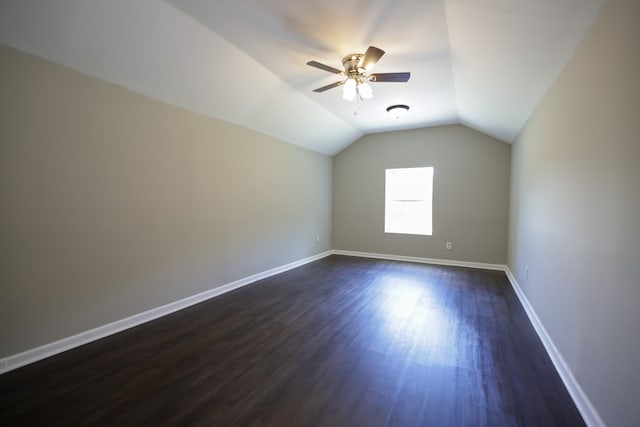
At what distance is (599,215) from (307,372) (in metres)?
2.06

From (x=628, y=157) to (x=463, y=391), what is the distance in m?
1.60

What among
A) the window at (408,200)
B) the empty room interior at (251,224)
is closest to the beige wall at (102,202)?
the empty room interior at (251,224)

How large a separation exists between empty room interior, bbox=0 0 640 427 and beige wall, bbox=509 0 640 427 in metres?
0.02

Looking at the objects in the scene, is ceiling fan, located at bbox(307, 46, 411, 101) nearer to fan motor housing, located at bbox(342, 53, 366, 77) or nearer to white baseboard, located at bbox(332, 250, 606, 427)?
fan motor housing, located at bbox(342, 53, 366, 77)

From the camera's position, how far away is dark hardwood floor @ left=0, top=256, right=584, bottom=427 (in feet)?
5.38

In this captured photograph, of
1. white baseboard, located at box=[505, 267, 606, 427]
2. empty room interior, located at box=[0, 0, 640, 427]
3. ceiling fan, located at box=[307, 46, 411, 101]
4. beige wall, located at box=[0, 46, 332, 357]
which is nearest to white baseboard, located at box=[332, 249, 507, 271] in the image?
empty room interior, located at box=[0, 0, 640, 427]

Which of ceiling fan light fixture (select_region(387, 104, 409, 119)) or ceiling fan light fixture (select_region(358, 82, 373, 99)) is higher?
ceiling fan light fixture (select_region(387, 104, 409, 119))

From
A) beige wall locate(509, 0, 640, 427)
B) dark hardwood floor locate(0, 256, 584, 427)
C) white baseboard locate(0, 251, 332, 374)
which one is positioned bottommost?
dark hardwood floor locate(0, 256, 584, 427)

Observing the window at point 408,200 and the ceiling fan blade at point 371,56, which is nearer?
the ceiling fan blade at point 371,56

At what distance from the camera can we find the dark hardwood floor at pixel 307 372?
164 cm

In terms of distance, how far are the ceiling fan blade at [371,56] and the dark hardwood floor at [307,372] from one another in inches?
96.7

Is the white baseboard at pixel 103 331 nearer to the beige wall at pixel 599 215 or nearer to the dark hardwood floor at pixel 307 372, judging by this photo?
the dark hardwood floor at pixel 307 372

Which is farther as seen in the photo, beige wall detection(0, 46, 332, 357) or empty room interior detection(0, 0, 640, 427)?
beige wall detection(0, 46, 332, 357)

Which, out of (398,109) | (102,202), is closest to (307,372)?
(102,202)
